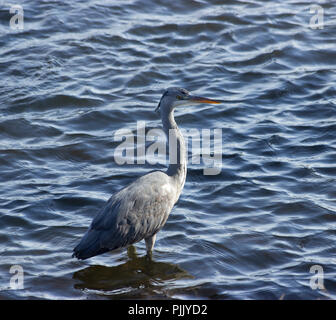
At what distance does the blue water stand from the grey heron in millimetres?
450

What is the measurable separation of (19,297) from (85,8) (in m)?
8.63

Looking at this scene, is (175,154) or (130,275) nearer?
(130,275)

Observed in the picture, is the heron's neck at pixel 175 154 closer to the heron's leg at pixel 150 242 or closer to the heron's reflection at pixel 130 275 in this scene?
the heron's leg at pixel 150 242

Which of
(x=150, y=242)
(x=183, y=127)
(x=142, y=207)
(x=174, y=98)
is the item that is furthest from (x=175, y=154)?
(x=183, y=127)

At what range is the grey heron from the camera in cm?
765

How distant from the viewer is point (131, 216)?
787 cm

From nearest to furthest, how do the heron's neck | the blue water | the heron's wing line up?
the heron's wing
the blue water
the heron's neck

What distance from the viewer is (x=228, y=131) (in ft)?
36.9

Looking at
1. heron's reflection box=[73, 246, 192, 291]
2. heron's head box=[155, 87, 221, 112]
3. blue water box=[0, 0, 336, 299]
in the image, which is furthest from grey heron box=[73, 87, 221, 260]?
blue water box=[0, 0, 336, 299]

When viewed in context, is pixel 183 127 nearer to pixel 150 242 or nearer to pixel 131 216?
pixel 150 242

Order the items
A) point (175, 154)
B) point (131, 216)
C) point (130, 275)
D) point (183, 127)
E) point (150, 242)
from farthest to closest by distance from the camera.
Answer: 1. point (183, 127)
2. point (175, 154)
3. point (150, 242)
4. point (130, 275)
5. point (131, 216)

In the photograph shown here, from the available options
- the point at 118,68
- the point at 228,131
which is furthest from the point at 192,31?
the point at 228,131

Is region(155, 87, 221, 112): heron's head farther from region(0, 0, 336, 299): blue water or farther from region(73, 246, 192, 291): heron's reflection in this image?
region(73, 246, 192, 291): heron's reflection

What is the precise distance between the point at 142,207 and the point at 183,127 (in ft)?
12.1
